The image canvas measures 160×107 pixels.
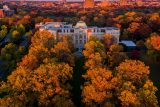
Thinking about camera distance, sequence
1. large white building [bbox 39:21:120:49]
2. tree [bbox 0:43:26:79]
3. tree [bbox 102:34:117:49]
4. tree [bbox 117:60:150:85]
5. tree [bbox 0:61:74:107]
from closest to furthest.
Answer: tree [bbox 0:61:74:107] → tree [bbox 117:60:150:85] → tree [bbox 0:43:26:79] → tree [bbox 102:34:117:49] → large white building [bbox 39:21:120:49]

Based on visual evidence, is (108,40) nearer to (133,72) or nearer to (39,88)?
(133,72)

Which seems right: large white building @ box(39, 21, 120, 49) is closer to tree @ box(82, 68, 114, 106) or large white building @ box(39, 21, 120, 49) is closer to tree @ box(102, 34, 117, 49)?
tree @ box(102, 34, 117, 49)

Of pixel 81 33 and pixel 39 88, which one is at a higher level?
pixel 39 88

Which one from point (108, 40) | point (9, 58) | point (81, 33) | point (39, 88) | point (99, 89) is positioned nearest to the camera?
point (99, 89)

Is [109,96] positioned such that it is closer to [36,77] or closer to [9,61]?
[36,77]

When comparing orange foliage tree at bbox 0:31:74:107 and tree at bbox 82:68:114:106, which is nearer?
orange foliage tree at bbox 0:31:74:107

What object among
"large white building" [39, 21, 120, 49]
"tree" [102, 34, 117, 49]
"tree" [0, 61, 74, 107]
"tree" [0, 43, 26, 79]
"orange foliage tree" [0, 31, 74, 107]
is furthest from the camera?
"large white building" [39, 21, 120, 49]

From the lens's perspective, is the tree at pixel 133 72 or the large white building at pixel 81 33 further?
the large white building at pixel 81 33

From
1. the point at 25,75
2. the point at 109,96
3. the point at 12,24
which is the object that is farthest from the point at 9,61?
the point at 12,24

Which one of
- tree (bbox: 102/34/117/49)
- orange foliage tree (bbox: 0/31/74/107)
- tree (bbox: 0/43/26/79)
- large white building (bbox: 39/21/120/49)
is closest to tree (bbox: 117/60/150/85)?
orange foliage tree (bbox: 0/31/74/107)

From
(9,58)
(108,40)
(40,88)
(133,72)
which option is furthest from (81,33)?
(40,88)

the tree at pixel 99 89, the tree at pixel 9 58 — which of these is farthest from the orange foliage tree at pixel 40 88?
the tree at pixel 9 58

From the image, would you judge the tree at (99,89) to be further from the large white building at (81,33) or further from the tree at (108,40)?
the large white building at (81,33)

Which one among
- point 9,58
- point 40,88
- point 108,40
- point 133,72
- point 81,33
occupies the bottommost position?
point 9,58
